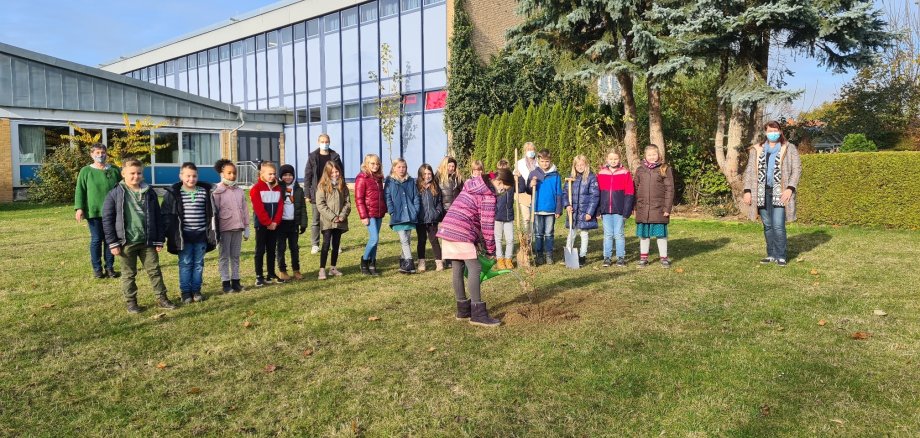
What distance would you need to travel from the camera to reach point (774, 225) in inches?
334

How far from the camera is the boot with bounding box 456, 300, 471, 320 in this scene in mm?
5844

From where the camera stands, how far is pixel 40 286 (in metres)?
7.84

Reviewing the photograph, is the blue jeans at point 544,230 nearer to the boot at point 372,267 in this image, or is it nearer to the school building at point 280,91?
the boot at point 372,267

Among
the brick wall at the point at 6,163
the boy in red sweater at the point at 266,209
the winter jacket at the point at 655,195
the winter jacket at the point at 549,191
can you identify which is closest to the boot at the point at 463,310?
the boy in red sweater at the point at 266,209

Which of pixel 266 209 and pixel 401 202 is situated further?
pixel 401 202

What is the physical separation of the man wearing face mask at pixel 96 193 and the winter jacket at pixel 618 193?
658 cm

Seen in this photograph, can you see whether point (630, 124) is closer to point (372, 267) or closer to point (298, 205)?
point (372, 267)

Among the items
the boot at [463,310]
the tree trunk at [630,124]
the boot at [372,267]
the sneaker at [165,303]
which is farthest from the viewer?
the tree trunk at [630,124]

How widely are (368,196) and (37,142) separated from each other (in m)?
23.0

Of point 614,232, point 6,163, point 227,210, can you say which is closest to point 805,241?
point 614,232

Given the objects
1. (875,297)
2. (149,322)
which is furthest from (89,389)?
(875,297)

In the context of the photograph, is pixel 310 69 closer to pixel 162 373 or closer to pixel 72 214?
pixel 72 214

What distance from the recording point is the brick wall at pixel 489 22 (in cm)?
2459

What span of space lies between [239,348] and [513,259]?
5096mm
